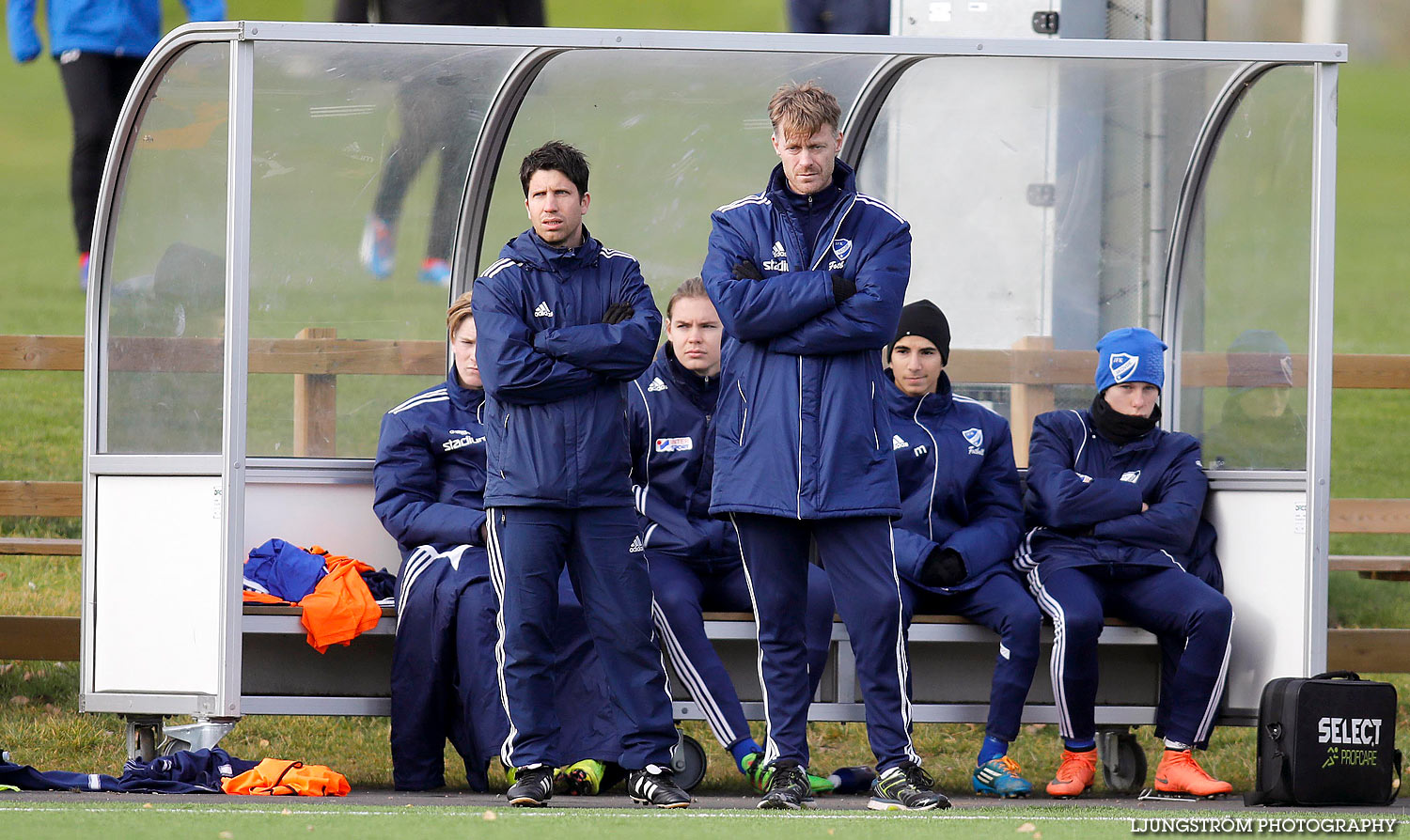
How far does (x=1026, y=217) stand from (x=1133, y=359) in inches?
45.5

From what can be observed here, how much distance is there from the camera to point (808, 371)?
502cm

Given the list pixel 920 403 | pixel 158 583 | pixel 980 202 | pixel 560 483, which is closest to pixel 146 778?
pixel 158 583

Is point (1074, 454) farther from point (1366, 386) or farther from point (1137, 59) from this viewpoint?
point (1366, 386)

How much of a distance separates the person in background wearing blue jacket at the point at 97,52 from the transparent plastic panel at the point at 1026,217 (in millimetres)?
3248

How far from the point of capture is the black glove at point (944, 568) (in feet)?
19.4

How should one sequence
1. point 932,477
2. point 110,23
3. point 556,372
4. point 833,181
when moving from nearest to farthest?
point 556,372, point 833,181, point 932,477, point 110,23

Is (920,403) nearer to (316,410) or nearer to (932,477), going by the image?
(932,477)

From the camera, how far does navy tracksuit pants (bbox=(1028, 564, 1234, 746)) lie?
5.82 metres

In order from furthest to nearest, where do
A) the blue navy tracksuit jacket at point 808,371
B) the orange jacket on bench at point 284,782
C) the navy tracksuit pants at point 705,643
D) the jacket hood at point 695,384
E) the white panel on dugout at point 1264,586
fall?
the jacket hood at point 695,384 < the white panel on dugout at point 1264,586 < the navy tracksuit pants at point 705,643 < the orange jacket on bench at point 284,782 < the blue navy tracksuit jacket at point 808,371

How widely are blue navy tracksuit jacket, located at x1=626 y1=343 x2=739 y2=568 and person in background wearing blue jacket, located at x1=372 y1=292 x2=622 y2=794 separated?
0.38m

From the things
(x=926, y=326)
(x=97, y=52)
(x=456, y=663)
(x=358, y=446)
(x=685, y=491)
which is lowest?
(x=456, y=663)

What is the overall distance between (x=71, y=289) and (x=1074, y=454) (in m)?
12.8

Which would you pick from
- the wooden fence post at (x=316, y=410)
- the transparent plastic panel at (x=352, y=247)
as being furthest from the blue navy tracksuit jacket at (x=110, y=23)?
the wooden fence post at (x=316, y=410)

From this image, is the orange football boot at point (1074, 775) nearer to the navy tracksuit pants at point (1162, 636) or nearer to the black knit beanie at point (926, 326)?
the navy tracksuit pants at point (1162, 636)
